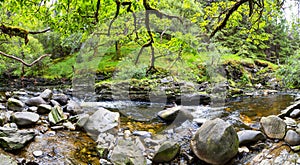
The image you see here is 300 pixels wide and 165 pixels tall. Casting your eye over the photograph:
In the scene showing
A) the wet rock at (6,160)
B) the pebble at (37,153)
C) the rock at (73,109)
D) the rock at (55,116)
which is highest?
the wet rock at (6,160)

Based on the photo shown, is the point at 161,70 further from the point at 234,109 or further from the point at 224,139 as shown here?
the point at 224,139

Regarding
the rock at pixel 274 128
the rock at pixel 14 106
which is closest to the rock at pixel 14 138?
the rock at pixel 14 106

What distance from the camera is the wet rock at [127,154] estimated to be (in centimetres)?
330

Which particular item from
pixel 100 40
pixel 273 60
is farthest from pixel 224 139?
pixel 273 60

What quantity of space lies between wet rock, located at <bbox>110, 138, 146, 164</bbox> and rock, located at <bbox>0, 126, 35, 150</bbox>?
1322mm

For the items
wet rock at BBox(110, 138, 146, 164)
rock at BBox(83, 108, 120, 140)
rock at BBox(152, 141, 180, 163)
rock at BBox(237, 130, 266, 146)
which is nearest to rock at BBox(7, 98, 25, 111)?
rock at BBox(83, 108, 120, 140)

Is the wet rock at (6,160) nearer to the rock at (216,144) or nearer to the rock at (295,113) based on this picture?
the rock at (216,144)

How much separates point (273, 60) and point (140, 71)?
13.1 m

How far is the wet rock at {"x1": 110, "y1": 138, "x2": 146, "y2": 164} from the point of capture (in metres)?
3.30

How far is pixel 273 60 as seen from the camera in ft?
58.4

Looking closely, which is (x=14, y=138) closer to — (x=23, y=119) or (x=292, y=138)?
(x=23, y=119)

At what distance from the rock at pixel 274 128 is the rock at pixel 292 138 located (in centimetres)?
16

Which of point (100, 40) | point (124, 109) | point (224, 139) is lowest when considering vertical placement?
point (124, 109)

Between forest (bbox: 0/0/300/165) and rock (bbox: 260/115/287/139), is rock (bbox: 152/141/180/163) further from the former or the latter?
rock (bbox: 260/115/287/139)
